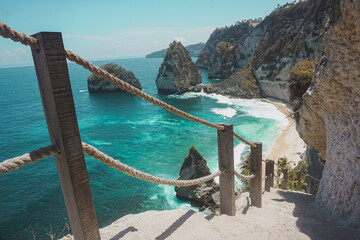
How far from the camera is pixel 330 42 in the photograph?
5094mm

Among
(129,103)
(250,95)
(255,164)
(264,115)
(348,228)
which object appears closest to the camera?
(348,228)

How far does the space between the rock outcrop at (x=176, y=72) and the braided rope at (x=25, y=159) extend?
53.8 metres

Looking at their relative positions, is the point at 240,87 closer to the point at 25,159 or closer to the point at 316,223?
the point at 316,223

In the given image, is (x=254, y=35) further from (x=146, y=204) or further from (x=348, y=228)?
(x=348, y=228)

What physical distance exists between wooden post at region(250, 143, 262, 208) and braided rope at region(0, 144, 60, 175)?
4780 millimetres

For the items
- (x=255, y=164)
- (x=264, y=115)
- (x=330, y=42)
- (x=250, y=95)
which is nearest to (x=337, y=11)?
(x=330, y=42)

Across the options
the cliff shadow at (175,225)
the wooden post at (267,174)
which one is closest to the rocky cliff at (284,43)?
the wooden post at (267,174)

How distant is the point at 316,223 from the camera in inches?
180

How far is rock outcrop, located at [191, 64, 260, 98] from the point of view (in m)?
45.6

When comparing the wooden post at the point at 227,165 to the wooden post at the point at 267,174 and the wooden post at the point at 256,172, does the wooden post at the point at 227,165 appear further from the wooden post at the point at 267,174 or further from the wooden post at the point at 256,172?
the wooden post at the point at 267,174

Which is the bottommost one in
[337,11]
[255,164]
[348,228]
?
[348,228]

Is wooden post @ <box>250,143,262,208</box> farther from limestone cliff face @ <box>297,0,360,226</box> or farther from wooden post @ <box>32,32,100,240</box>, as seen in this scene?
wooden post @ <box>32,32,100,240</box>

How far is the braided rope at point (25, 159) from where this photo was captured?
136cm

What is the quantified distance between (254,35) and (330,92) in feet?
213
